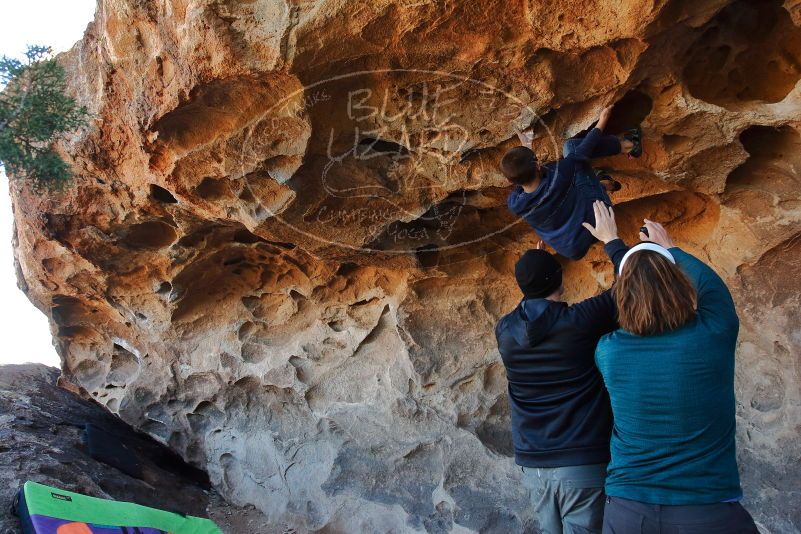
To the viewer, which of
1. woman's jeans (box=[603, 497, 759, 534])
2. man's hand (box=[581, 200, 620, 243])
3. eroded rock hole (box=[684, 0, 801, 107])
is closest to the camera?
woman's jeans (box=[603, 497, 759, 534])

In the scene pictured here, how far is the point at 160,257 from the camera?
15.5ft

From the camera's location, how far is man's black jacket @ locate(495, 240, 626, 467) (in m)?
2.30

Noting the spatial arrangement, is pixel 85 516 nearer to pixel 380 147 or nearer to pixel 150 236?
pixel 150 236

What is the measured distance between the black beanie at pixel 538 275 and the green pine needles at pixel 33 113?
2627mm

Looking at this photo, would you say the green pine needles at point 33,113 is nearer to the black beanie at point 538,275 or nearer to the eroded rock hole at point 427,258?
the eroded rock hole at point 427,258

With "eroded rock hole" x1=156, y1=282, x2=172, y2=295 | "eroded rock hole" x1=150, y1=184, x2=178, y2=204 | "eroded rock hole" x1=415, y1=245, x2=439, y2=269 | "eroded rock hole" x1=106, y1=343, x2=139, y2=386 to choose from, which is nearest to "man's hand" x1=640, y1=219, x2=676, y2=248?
"eroded rock hole" x1=415, y1=245, x2=439, y2=269

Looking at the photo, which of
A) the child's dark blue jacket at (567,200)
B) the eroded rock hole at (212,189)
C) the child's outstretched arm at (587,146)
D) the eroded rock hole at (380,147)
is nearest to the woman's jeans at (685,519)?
the child's dark blue jacket at (567,200)

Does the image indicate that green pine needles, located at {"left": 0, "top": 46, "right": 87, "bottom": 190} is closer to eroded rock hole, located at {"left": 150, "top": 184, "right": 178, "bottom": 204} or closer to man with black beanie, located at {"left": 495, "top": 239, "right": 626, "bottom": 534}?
eroded rock hole, located at {"left": 150, "top": 184, "right": 178, "bottom": 204}

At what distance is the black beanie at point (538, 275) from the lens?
7.90 feet

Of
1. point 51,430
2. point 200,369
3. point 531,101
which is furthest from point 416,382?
point 51,430

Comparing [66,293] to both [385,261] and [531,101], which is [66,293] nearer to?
[385,261]

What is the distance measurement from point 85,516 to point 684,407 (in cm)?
277

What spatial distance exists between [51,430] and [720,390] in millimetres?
4056

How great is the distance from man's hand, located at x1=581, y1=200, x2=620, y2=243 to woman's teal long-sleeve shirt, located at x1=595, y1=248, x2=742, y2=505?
56 cm
